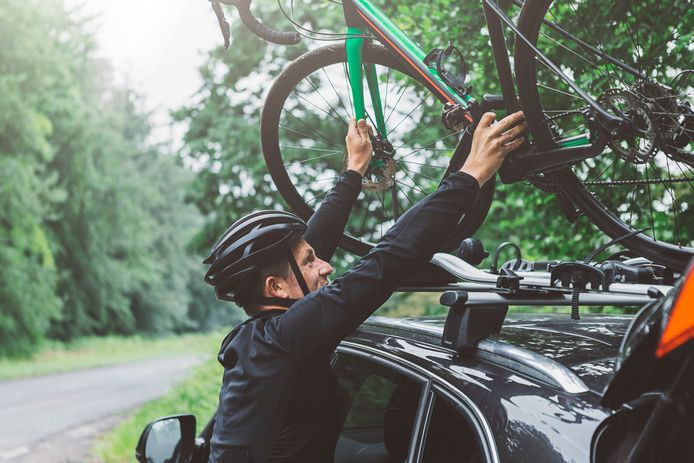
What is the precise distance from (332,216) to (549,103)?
942 millimetres

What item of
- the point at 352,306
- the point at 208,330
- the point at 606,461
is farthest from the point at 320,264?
the point at 208,330

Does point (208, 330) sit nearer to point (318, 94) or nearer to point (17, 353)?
point (17, 353)

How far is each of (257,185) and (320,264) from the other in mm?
9427

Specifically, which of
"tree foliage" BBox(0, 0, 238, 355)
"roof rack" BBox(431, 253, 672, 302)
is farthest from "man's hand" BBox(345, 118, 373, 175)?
"tree foliage" BBox(0, 0, 238, 355)

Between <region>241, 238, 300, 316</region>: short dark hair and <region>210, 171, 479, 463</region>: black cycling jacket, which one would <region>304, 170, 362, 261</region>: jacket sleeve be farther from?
<region>210, 171, 479, 463</region>: black cycling jacket

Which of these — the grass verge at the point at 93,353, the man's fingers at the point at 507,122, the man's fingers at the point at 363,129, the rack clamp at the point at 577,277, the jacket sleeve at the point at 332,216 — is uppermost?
the man's fingers at the point at 363,129

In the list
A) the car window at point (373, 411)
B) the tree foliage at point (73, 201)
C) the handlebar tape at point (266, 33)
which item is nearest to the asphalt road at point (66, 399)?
the tree foliage at point (73, 201)

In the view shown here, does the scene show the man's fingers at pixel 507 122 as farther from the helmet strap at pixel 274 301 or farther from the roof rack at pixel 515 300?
the helmet strap at pixel 274 301

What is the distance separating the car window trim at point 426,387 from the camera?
5.44ft

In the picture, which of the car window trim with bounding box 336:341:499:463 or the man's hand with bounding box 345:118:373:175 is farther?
the man's hand with bounding box 345:118:373:175

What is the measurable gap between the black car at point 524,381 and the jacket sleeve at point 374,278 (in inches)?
6.5

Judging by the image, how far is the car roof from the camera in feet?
5.55

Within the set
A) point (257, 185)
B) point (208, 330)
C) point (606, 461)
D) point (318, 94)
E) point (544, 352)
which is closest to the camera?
point (606, 461)

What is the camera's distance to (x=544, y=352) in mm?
1797
